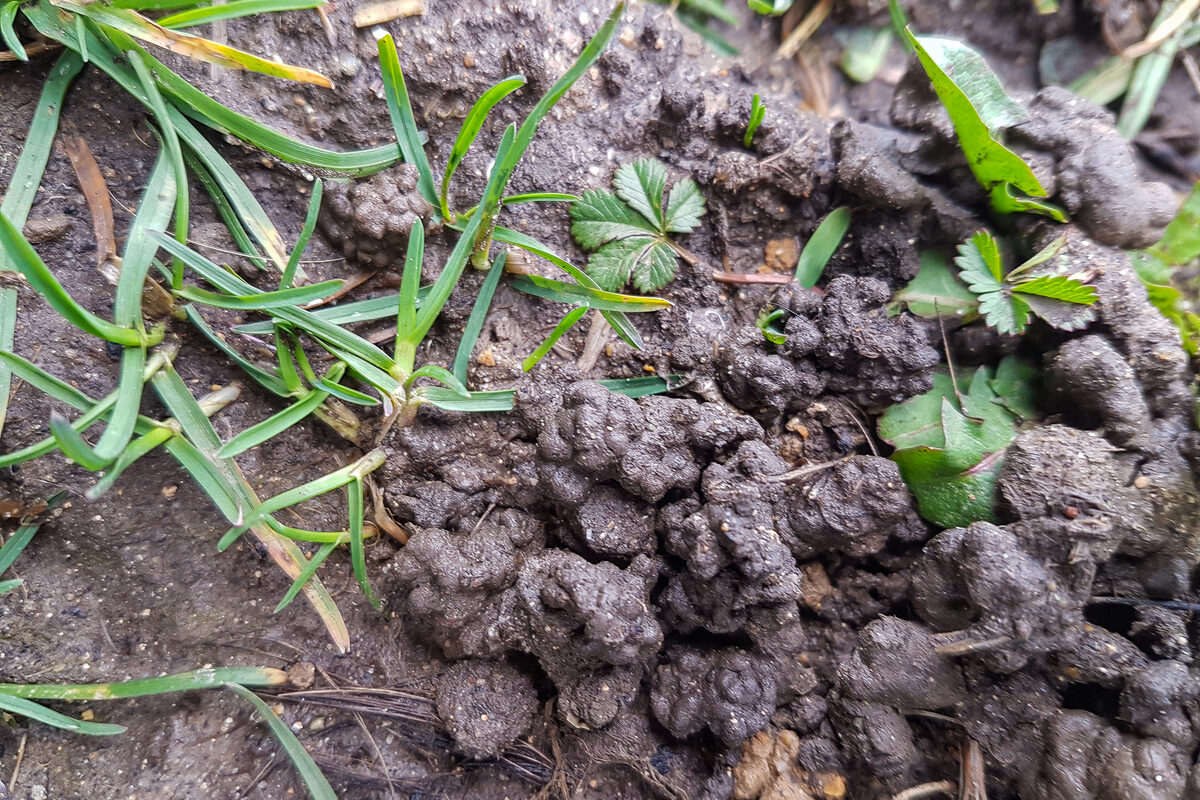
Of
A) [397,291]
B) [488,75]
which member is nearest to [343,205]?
[397,291]

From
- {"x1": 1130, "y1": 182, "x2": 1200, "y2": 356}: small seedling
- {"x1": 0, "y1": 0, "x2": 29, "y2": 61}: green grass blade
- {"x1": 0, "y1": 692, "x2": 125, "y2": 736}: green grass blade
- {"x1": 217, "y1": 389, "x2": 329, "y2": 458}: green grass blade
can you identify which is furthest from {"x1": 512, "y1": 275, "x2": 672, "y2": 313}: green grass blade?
{"x1": 0, "y1": 692, "x2": 125, "y2": 736}: green grass blade

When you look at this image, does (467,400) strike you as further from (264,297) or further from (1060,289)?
(1060,289)

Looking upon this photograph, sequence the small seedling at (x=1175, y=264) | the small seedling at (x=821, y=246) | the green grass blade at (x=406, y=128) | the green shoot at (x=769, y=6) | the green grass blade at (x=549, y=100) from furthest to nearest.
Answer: the green shoot at (x=769, y=6)
the small seedling at (x=821, y=246)
the small seedling at (x=1175, y=264)
the green grass blade at (x=406, y=128)
the green grass blade at (x=549, y=100)

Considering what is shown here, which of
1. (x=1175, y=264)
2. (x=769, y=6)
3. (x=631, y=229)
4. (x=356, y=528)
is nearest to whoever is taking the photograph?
(x=356, y=528)

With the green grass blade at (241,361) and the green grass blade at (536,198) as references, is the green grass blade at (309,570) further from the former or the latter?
the green grass blade at (536,198)

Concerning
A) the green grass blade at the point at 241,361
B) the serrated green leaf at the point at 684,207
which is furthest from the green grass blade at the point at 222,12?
the serrated green leaf at the point at 684,207

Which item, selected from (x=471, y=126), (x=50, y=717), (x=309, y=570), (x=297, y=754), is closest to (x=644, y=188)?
(x=471, y=126)

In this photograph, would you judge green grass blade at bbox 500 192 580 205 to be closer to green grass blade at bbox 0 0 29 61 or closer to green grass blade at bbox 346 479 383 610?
green grass blade at bbox 346 479 383 610
